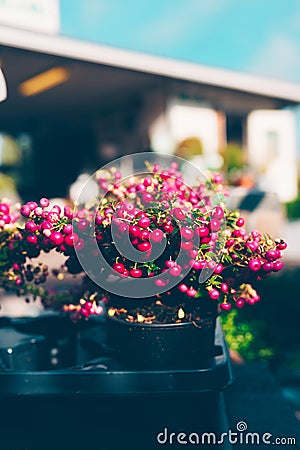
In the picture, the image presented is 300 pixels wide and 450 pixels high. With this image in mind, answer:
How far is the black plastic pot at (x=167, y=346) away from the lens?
2.02 m

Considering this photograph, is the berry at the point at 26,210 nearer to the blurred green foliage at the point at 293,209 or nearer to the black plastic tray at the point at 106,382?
the black plastic tray at the point at 106,382

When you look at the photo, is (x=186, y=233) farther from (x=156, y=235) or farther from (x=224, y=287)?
(x=224, y=287)

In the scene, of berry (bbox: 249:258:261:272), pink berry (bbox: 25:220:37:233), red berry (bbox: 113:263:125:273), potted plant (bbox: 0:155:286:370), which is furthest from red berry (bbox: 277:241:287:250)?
pink berry (bbox: 25:220:37:233)

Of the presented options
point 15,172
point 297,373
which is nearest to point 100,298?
point 297,373

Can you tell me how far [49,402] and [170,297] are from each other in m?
0.60

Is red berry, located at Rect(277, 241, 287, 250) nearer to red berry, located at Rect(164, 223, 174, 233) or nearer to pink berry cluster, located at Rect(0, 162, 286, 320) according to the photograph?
pink berry cluster, located at Rect(0, 162, 286, 320)

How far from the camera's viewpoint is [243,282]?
2.09 metres

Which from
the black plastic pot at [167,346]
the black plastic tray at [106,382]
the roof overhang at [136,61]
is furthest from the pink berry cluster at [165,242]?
the roof overhang at [136,61]

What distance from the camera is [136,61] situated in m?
8.36

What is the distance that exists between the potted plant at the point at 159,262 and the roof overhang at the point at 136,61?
5.28 metres

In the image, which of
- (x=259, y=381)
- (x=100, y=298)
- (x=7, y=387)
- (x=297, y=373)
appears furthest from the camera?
(x=297, y=373)

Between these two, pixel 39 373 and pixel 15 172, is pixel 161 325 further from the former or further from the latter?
pixel 15 172

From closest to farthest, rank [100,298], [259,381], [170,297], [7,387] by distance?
1. [7,387]
2. [170,297]
3. [100,298]
4. [259,381]

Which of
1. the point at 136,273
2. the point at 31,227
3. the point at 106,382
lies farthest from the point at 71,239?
the point at 106,382
